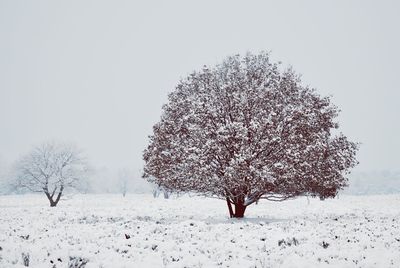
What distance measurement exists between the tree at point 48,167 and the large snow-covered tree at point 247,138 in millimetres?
25246

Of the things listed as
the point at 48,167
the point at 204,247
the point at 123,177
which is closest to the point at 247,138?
the point at 204,247

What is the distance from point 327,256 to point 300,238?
3.12m

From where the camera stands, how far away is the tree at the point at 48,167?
154ft

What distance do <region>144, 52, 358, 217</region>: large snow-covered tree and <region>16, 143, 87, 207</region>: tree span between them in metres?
25.2

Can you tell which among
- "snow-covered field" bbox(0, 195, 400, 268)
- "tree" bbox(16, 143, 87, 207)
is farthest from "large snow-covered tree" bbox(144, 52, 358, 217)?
"tree" bbox(16, 143, 87, 207)

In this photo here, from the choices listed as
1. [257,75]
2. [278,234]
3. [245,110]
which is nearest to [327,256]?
[278,234]

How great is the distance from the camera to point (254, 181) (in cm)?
2117

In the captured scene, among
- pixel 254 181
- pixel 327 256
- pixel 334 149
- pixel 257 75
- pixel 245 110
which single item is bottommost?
pixel 327 256

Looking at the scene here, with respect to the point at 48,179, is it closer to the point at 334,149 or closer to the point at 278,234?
the point at 334,149

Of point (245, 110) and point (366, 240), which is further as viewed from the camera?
point (245, 110)

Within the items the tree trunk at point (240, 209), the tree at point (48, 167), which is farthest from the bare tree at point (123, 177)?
the tree trunk at point (240, 209)

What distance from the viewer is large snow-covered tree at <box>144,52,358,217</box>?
21875 mm

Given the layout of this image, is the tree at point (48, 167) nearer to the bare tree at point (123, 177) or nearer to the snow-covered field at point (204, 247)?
the snow-covered field at point (204, 247)

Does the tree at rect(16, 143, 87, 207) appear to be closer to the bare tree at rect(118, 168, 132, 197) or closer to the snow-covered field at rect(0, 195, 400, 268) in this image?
the snow-covered field at rect(0, 195, 400, 268)
